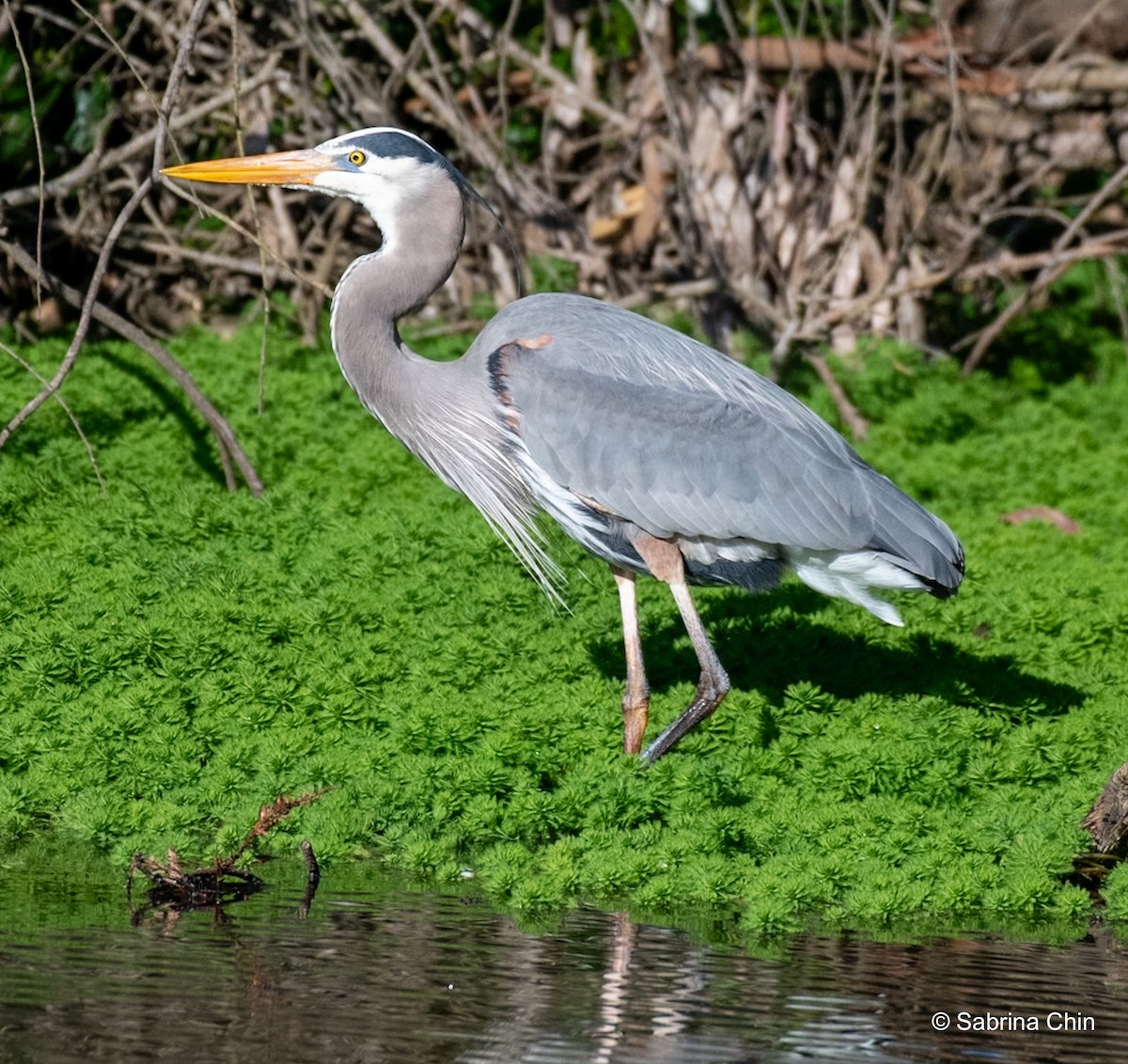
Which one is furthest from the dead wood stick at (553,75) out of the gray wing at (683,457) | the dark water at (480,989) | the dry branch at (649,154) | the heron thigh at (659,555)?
the dark water at (480,989)

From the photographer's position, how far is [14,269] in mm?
10852

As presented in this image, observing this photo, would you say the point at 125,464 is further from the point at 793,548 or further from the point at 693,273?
the point at 693,273

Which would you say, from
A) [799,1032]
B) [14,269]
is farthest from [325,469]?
[799,1032]

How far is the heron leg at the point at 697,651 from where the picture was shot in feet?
Result: 20.4

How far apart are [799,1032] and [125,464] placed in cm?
558

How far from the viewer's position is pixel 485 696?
253 inches

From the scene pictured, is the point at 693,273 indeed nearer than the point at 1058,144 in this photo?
Yes

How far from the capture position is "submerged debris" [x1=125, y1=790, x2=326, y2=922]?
4832 millimetres

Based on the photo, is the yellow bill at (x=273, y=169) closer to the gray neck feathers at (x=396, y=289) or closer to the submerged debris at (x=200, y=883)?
the gray neck feathers at (x=396, y=289)

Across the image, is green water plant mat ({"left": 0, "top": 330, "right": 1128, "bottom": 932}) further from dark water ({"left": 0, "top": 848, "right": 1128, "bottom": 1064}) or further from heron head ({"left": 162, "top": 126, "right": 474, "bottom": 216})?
heron head ({"left": 162, "top": 126, "right": 474, "bottom": 216})

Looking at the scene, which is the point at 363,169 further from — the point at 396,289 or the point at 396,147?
the point at 396,289

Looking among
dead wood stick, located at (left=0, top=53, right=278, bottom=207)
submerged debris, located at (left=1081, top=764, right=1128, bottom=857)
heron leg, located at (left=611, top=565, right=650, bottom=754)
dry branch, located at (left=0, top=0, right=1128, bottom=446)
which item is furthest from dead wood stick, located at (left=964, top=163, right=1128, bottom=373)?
submerged debris, located at (left=1081, top=764, right=1128, bottom=857)

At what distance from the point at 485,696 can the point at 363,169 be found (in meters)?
2.04

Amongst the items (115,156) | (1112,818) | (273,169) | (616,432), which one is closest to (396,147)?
(273,169)
